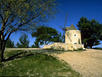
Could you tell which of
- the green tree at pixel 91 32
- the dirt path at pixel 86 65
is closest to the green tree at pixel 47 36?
the green tree at pixel 91 32

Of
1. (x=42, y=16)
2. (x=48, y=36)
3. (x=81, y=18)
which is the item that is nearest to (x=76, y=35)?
(x=81, y=18)

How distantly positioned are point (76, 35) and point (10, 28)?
22953 millimetres

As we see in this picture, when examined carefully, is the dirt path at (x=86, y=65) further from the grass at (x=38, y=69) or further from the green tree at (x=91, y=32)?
the green tree at (x=91, y=32)

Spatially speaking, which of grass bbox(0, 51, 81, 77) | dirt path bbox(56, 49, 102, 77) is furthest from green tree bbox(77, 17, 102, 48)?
grass bbox(0, 51, 81, 77)

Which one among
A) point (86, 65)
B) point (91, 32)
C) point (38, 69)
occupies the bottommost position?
point (86, 65)

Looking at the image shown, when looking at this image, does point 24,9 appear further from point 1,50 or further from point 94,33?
point 94,33

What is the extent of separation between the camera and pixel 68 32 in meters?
28.8

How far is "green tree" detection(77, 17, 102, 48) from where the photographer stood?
110 ft

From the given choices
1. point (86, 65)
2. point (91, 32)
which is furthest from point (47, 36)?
point (86, 65)

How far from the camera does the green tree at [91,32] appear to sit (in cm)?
3344

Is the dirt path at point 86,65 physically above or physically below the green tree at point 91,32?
below

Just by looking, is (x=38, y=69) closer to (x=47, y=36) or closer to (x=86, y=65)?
(x=86, y=65)

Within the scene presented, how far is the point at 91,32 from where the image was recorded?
34.3 metres

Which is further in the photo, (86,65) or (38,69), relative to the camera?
(86,65)
